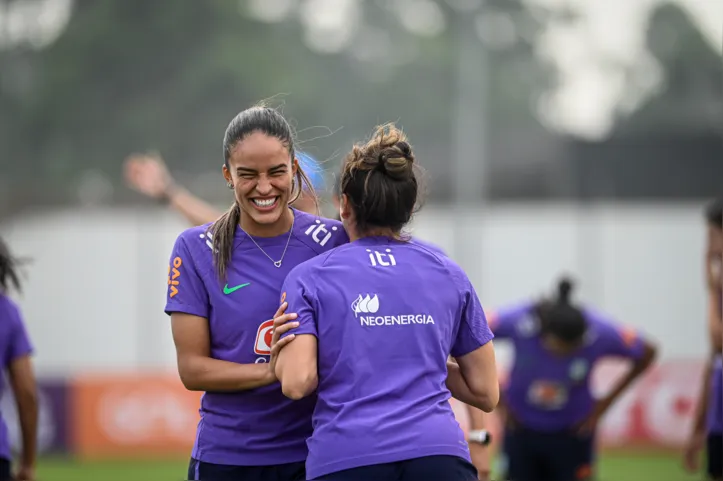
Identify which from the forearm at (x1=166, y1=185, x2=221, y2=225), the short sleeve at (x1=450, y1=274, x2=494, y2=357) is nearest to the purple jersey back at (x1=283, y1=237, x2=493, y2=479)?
the short sleeve at (x1=450, y1=274, x2=494, y2=357)

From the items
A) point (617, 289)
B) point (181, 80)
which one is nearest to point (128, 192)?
point (181, 80)

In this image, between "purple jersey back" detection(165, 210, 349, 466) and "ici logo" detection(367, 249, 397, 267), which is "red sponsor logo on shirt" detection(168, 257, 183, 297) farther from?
"ici logo" detection(367, 249, 397, 267)

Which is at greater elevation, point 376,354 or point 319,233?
point 319,233

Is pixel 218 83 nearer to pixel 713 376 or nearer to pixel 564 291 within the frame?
pixel 564 291

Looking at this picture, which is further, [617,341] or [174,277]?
[617,341]

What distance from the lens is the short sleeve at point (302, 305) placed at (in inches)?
147

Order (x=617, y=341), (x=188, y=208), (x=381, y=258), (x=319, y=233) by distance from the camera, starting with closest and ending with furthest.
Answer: (x=381, y=258) < (x=319, y=233) < (x=188, y=208) < (x=617, y=341)

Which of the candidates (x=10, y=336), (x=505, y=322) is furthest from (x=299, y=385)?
(x=505, y=322)

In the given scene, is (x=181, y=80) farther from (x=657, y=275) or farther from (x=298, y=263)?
(x=298, y=263)

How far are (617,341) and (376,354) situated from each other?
5549 mm

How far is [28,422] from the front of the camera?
5.83 meters

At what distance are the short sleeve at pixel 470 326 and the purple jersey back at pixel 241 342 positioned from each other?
0.64 metres

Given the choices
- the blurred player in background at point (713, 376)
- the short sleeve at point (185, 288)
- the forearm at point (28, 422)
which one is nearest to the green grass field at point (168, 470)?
the blurred player in background at point (713, 376)

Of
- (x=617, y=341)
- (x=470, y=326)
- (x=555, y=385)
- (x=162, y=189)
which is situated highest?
(x=162, y=189)
